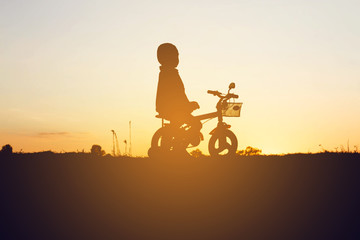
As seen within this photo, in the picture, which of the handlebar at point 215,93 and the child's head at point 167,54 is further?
the handlebar at point 215,93

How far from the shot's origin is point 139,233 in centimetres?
707

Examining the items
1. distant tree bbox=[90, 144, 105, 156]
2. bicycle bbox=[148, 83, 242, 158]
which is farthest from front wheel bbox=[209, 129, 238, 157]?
distant tree bbox=[90, 144, 105, 156]

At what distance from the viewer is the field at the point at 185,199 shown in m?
7.18

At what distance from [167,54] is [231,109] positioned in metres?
2.06

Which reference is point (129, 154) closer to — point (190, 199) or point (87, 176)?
point (87, 176)

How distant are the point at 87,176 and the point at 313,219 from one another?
4.95m

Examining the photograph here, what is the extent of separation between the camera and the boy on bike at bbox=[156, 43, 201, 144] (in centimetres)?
1085

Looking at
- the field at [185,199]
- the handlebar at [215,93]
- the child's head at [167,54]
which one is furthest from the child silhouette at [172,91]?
the field at [185,199]

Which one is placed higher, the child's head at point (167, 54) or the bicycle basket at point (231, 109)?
the child's head at point (167, 54)

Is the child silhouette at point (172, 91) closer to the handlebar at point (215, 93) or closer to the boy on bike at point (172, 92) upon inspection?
the boy on bike at point (172, 92)

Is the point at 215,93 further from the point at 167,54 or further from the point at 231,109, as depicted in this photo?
the point at 167,54

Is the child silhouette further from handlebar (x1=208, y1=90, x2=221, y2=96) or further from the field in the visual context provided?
the field

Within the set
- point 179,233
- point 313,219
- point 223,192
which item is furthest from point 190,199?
point 313,219

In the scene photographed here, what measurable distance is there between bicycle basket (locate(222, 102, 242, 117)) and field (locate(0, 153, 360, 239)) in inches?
43.2
